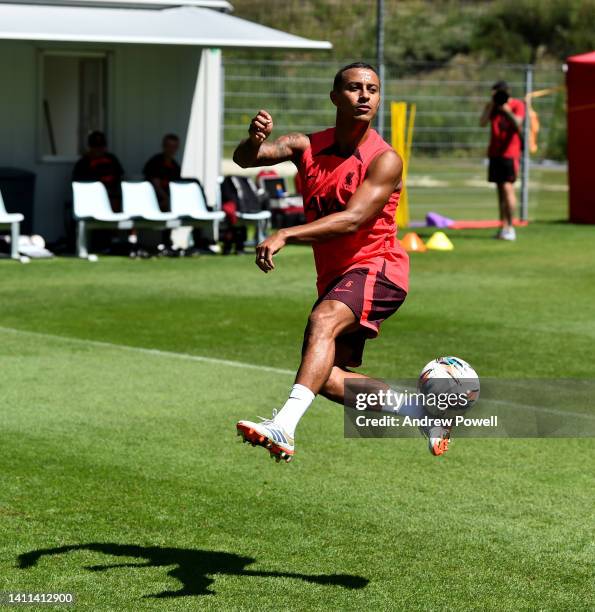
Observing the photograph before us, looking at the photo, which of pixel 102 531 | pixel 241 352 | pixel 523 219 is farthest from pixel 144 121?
pixel 102 531

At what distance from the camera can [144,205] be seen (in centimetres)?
2156

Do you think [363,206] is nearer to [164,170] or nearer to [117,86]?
[164,170]

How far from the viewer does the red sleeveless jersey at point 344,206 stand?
24.3 feet

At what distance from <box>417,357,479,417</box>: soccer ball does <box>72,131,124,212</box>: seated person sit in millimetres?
14446

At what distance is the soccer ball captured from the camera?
757 centimetres

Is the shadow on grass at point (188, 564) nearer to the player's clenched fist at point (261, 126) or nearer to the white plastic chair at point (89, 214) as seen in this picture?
the player's clenched fist at point (261, 126)

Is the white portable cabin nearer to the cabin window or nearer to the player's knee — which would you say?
the cabin window

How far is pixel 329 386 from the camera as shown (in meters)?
7.39

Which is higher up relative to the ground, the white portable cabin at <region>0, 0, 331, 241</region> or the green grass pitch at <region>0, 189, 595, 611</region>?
the white portable cabin at <region>0, 0, 331, 241</region>

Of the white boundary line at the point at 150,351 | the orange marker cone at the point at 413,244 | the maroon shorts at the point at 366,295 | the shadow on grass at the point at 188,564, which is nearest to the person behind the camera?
the shadow on grass at the point at 188,564

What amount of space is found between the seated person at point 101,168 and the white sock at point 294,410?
15067 millimetres

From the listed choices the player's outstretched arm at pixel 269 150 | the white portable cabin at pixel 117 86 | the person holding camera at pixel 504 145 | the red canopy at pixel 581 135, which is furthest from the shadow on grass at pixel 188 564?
the red canopy at pixel 581 135

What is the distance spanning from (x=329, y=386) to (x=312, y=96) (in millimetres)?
21816

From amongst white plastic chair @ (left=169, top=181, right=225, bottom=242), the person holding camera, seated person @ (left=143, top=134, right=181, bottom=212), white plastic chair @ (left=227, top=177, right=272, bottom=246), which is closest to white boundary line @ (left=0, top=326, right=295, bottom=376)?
white plastic chair @ (left=169, top=181, right=225, bottom=242)
